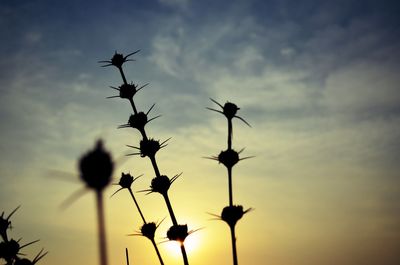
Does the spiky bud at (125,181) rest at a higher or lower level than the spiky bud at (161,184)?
higher

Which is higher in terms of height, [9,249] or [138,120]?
Result: [138,120]

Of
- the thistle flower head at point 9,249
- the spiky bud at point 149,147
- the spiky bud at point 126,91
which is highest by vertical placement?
the spiky bud at point 126,91

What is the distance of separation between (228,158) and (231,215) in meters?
1.10

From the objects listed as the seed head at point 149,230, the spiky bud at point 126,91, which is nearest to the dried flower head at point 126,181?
the seed head at point 149,230

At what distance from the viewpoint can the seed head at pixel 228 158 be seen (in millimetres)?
6966

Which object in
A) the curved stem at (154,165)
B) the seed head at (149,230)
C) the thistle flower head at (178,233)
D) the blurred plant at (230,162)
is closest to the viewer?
the blurred plant at (230,162)

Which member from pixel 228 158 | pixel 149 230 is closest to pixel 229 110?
pixel 228 158

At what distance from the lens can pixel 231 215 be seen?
6.49 metres

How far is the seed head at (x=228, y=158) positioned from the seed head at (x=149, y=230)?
3.04 meters

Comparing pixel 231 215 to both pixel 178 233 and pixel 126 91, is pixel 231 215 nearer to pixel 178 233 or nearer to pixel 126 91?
pixel 178 233

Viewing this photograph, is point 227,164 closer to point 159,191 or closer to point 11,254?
point 159,191

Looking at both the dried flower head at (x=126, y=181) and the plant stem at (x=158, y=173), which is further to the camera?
the dried flower head at (x=126, y=181)

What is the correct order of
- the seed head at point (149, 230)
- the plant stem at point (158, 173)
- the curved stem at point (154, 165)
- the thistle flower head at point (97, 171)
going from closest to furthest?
1. the thistle flower head at point (97, 171)
2. the plant stem at point (158, 173)
3. the curved stem at point (154, 165)
4. the seed head at point (149, 230)

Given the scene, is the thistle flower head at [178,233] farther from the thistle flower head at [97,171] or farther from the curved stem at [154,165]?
the thistle flower head at [97,171]
